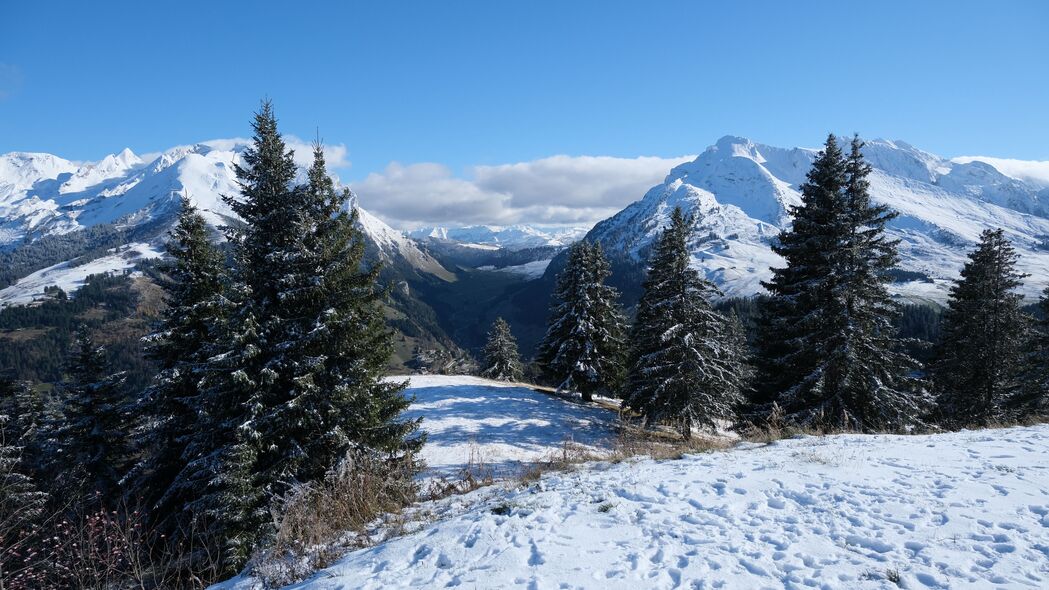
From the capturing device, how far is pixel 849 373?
16062mm

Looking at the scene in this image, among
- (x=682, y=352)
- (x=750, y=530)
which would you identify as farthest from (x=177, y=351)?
(x=682, y=352)

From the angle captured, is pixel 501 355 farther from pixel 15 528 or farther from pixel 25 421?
pixel 15 528

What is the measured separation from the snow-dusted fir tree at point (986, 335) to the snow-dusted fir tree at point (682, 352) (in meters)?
12.1

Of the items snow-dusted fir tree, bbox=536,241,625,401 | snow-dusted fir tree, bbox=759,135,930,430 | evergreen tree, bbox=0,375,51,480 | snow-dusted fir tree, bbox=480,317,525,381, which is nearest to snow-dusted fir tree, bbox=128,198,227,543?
evergreen tree, bbox=0,375,51,480

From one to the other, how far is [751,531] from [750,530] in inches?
0.9

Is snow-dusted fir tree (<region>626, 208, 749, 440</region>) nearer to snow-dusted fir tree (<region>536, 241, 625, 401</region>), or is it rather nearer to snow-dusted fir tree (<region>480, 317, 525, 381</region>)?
snow-dusted fir tree (<region>536, 241, 625, 401</region>)

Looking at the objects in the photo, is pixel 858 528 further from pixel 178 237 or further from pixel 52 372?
pixel 52 372

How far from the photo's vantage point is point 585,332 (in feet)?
92.6

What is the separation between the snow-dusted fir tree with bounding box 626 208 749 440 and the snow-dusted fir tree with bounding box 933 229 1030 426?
12.1 metres

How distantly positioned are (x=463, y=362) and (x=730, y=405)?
61732 millimetres

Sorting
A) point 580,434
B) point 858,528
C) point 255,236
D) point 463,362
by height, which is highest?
point 255,236

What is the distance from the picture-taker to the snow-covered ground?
17734 mm

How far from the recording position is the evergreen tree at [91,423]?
62.7ft

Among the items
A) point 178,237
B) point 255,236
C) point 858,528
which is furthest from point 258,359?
point 858,528
